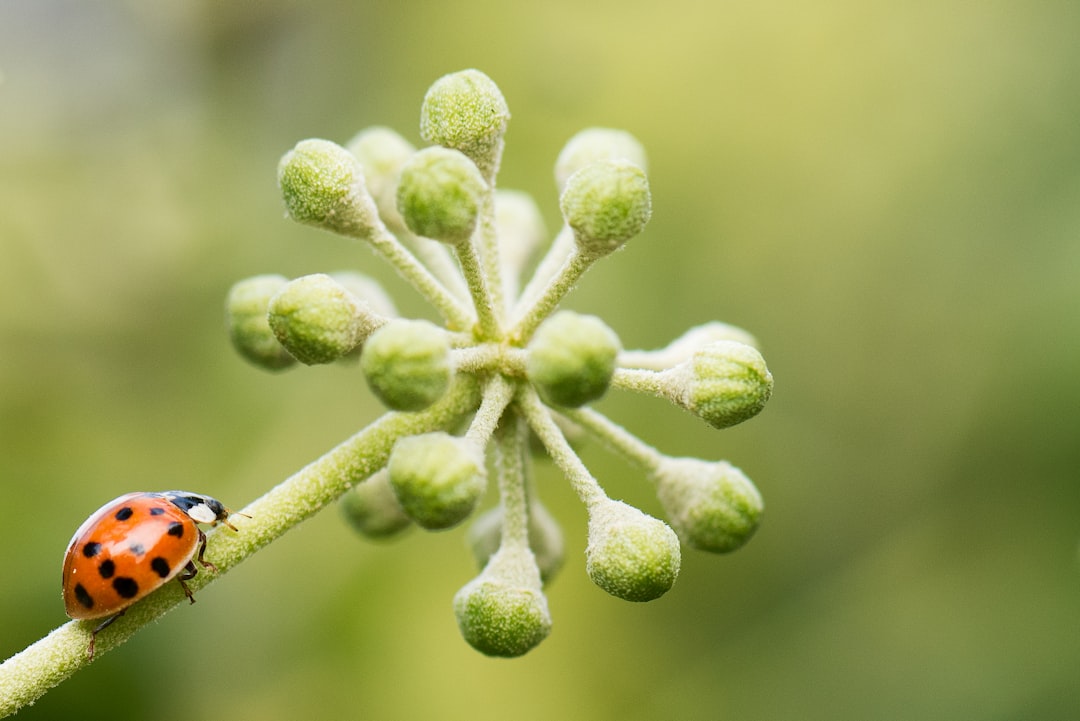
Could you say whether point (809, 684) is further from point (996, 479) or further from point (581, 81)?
point (581, 81)

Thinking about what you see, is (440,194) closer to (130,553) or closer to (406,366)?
(406,366)

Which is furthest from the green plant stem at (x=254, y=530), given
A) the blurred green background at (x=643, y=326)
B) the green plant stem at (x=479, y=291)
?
the blurred green background at (x=643, y=326)

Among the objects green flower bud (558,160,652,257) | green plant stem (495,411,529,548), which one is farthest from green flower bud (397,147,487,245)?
green plant stem (495,411,529,548)

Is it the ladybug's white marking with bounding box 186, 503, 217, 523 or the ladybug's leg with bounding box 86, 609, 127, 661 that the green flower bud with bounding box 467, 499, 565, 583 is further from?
the ladybug's leg with bounding box 86, 609, 127, 661

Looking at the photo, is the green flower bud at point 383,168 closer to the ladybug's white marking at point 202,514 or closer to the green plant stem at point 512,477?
the green plant stem at point 512,477

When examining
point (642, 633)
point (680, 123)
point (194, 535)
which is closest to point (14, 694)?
point (194, 535)

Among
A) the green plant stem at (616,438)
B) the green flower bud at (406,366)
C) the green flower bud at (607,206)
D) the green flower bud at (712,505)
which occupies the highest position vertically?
the green flower bud at (607,206)
